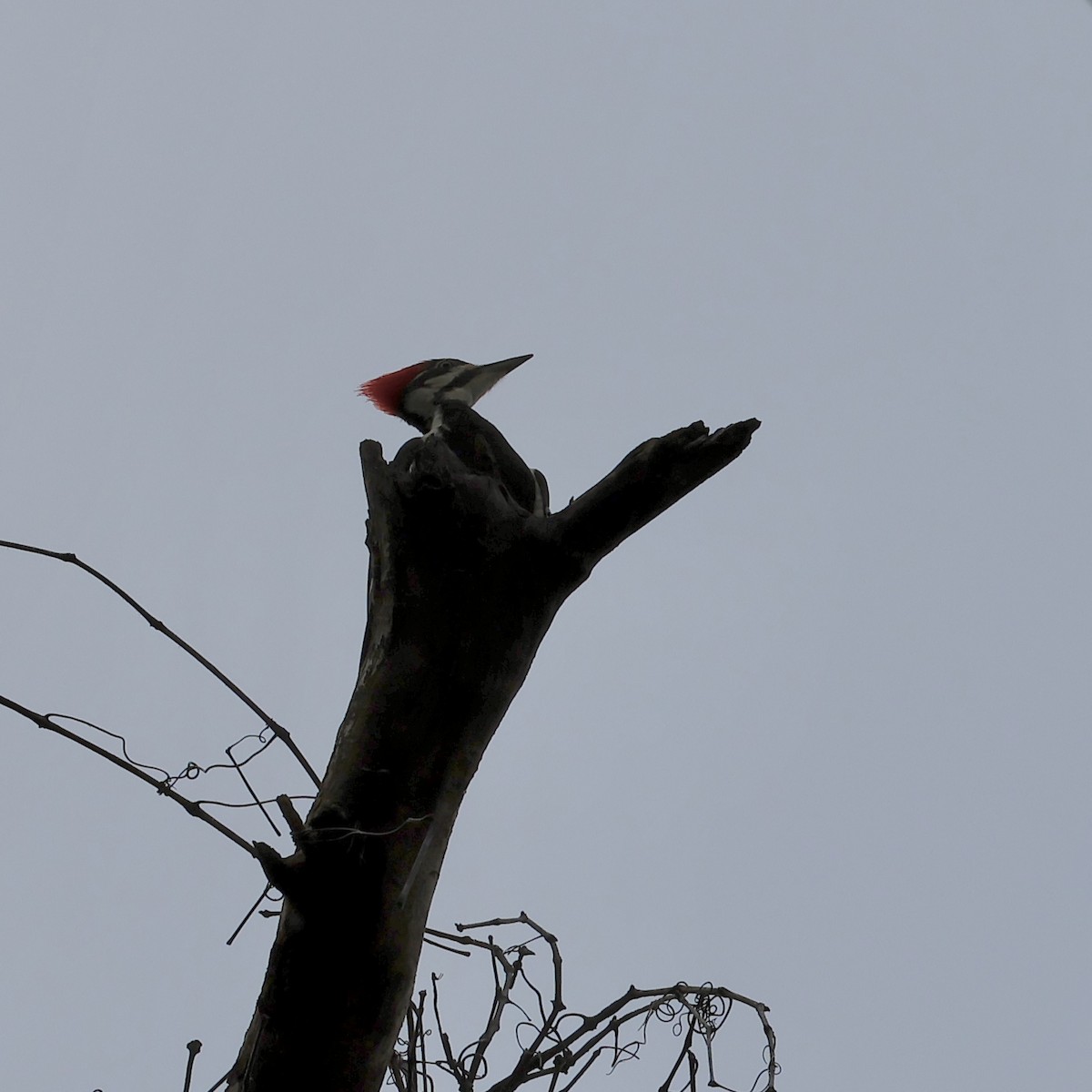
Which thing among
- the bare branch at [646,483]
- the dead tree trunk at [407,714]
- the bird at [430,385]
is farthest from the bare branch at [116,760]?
the bird at [430,385]

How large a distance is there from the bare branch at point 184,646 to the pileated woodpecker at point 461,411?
47 cm

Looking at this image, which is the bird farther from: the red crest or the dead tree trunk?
the dead tree trunk

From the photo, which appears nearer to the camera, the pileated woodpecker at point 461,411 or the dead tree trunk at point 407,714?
the dead tree trunk at point 407,714

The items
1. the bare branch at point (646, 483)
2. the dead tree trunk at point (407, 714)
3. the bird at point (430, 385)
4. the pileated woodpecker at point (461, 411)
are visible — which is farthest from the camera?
the bird at point (430, 385)

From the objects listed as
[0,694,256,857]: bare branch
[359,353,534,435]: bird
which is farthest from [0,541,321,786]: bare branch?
[359,353,534,435]: bird

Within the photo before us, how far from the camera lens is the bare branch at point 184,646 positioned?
4.74 feet

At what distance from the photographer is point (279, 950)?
3.67 feet

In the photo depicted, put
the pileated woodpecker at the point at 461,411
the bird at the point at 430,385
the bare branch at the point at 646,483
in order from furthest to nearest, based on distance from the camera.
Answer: the bird at the point at 430,385 < the pileated woodpecker at the point at 461,411 < the bare branch at the point at 646,483

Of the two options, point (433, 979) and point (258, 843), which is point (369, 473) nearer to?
point (258, 843)

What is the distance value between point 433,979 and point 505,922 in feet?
0.50

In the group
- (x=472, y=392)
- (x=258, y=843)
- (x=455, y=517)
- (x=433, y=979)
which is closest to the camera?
(x=258, y=843)

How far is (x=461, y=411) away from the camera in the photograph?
172 centimetres

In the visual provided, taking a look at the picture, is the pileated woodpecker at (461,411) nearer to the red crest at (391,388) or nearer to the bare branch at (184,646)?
the red crest at (391,388)

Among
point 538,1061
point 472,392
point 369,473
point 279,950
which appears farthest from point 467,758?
point 472,392
